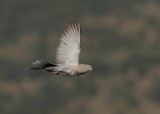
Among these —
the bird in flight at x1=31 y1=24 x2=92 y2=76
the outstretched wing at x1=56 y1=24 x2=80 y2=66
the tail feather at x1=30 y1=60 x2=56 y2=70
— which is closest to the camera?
the bird in flight at x1=31 y1=24 x2=92 y2=76

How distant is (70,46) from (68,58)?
582 mm

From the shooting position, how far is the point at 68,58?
1252 inches

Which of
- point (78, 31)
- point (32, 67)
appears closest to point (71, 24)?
point (78, 31)

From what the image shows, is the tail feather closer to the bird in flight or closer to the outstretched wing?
the bird in flight

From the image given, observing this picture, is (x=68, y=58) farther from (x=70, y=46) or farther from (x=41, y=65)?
(x=41, y=65)

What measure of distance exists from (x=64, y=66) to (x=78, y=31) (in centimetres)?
169

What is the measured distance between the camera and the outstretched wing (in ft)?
104

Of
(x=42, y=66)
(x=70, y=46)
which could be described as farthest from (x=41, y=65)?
(x=70, y=46)

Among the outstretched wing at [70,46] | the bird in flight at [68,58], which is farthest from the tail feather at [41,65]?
the outstretched wing at [70,46]

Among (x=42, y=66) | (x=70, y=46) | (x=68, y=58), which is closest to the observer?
(x=42, y=66)

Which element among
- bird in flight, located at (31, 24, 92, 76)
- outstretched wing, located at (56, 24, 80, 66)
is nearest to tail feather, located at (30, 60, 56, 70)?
bird in flight, located at (31, 24, 92, 76)

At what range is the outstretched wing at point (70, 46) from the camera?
3166 centimetres

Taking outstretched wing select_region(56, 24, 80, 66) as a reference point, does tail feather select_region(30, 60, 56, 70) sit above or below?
below

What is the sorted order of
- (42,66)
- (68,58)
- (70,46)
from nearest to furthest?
(42,66) → (68,58) → (70,46)
